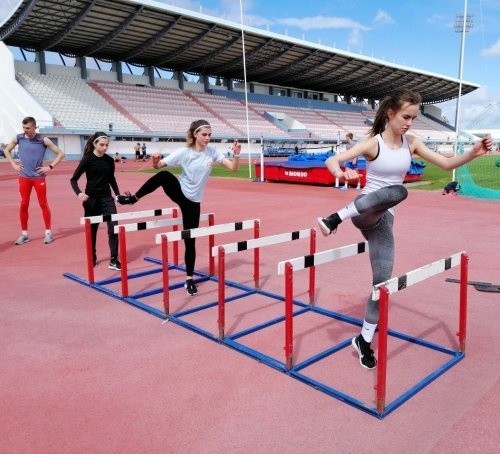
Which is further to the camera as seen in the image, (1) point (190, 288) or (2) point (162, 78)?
(2) point (162, 78)

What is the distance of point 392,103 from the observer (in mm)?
3047

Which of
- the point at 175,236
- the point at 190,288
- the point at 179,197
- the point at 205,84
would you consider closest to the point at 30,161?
the point at 179,197

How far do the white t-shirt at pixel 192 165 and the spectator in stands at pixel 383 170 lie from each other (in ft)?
7.09

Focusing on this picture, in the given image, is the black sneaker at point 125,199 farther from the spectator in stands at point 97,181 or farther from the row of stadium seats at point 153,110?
the row of stadium seats at point 153,110

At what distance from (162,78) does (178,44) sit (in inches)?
276

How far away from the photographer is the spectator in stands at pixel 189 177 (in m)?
4.86

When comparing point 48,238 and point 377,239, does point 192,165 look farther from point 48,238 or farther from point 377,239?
point 48,238

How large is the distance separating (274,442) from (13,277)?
4.58 m

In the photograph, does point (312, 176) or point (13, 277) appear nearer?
point (13, 277)

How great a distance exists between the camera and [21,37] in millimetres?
37031

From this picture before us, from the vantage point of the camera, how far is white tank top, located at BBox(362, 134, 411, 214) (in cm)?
303

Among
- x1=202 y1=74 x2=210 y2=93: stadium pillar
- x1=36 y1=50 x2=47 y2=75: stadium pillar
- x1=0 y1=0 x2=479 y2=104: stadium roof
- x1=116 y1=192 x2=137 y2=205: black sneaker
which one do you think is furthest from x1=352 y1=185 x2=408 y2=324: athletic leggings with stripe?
x1=202 y1=74 x2=210 y2=93: stadium pillar

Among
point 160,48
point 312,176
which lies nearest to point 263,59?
point 160,48

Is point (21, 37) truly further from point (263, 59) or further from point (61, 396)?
point (61, 396)
